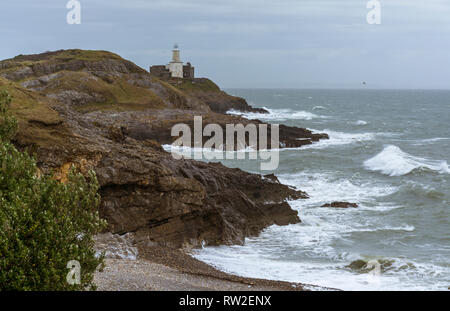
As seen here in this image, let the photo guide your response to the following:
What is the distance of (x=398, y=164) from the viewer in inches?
1702

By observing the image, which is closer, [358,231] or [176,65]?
[358,231]

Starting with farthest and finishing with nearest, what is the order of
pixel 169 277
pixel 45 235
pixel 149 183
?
1. pixel 149 183
2. pixel 169 277
3. pixel 45 235

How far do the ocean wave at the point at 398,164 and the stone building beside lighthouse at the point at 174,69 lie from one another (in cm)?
6907

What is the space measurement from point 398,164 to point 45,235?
1495 inches

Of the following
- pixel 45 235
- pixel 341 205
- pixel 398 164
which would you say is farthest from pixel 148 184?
pixel 398 164

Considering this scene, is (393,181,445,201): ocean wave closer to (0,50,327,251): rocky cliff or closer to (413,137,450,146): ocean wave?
(0,50,327,251): rocky cliff

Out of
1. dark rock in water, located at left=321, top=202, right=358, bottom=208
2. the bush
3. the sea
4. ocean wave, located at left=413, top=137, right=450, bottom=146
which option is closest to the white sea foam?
the sea

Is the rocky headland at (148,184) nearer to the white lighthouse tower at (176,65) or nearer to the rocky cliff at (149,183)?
the rocky cliff at (149,183)

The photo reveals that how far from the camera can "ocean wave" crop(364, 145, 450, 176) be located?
4181 cm

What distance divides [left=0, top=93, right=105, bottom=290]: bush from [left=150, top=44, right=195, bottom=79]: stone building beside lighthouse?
331 ft

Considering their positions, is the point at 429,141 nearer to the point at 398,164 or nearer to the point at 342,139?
the point at 342,139

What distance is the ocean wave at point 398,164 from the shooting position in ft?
137

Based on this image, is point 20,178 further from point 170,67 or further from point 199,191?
point 170,67

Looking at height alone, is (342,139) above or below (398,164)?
above
